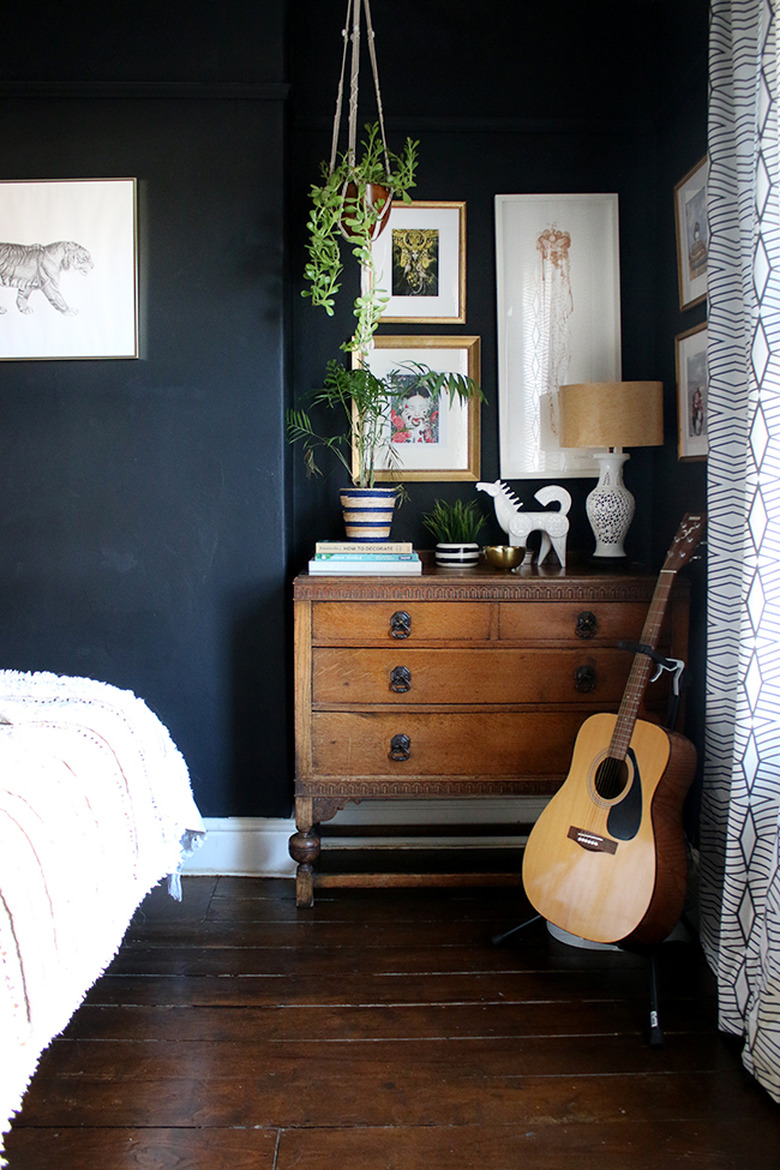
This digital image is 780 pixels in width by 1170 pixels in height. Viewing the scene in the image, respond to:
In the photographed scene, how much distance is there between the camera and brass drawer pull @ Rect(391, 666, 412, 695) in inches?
98.1

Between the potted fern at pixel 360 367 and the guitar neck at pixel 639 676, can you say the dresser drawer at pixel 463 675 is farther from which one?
the potted fern at pixel 360 367

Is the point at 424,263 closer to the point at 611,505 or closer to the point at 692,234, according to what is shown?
the point at 692,234

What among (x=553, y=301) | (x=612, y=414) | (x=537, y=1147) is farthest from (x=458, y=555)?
(x=537, y=1147)

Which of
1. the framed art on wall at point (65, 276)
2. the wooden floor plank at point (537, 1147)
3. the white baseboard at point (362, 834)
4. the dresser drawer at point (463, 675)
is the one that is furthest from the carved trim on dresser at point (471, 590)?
the wooden floor plank at point (537, 1147)

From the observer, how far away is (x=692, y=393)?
2.61 meters

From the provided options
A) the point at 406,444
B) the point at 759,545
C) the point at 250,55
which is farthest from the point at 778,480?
the point at 250,55

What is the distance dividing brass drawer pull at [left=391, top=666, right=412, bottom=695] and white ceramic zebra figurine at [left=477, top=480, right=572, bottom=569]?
0.56 meters

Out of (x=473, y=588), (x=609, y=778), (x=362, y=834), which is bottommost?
(x=362, y=834)

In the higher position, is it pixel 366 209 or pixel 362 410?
pixel 366 209

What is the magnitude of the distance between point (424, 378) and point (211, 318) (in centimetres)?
67

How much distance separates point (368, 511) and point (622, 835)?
3.83 ft

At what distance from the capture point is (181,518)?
274 centimetres

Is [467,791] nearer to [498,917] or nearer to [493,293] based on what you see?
[498,917]

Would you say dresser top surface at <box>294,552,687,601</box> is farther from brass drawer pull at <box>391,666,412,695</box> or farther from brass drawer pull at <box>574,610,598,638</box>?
brass drawer pull at <box>391,666,412,695</box>
